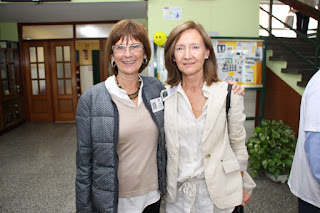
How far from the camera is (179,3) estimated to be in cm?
387

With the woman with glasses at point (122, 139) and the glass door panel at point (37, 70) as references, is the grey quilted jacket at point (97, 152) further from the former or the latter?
the glass door panel at point (37, 70)

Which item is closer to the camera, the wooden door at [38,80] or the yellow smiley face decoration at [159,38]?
the yellow smiley face decoration at [159,38]

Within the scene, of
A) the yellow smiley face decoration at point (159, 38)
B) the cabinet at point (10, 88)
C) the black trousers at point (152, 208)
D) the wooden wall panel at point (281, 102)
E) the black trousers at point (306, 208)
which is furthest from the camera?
the cabinet at point (10, 88)

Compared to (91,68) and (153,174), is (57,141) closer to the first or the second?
(91,68)

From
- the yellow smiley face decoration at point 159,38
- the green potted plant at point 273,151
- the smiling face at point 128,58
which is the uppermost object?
the yellow smiley face decoration at point 159,38

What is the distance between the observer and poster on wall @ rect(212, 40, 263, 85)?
143 inches

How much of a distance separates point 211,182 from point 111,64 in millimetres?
845

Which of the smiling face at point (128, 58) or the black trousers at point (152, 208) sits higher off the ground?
the smiling face at point (128, 58)

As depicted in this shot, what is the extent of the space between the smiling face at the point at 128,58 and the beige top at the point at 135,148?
17 cm

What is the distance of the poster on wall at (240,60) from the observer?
3635mm

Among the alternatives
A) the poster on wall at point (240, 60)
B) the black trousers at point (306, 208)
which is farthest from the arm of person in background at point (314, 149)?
the poster on wall at point (240, 60)

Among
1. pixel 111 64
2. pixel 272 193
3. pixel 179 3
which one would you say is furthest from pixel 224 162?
pixel 179 3

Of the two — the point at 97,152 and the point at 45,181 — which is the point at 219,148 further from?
Answer: the point at 45,181

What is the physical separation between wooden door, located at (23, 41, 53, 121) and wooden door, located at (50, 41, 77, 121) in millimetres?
166
